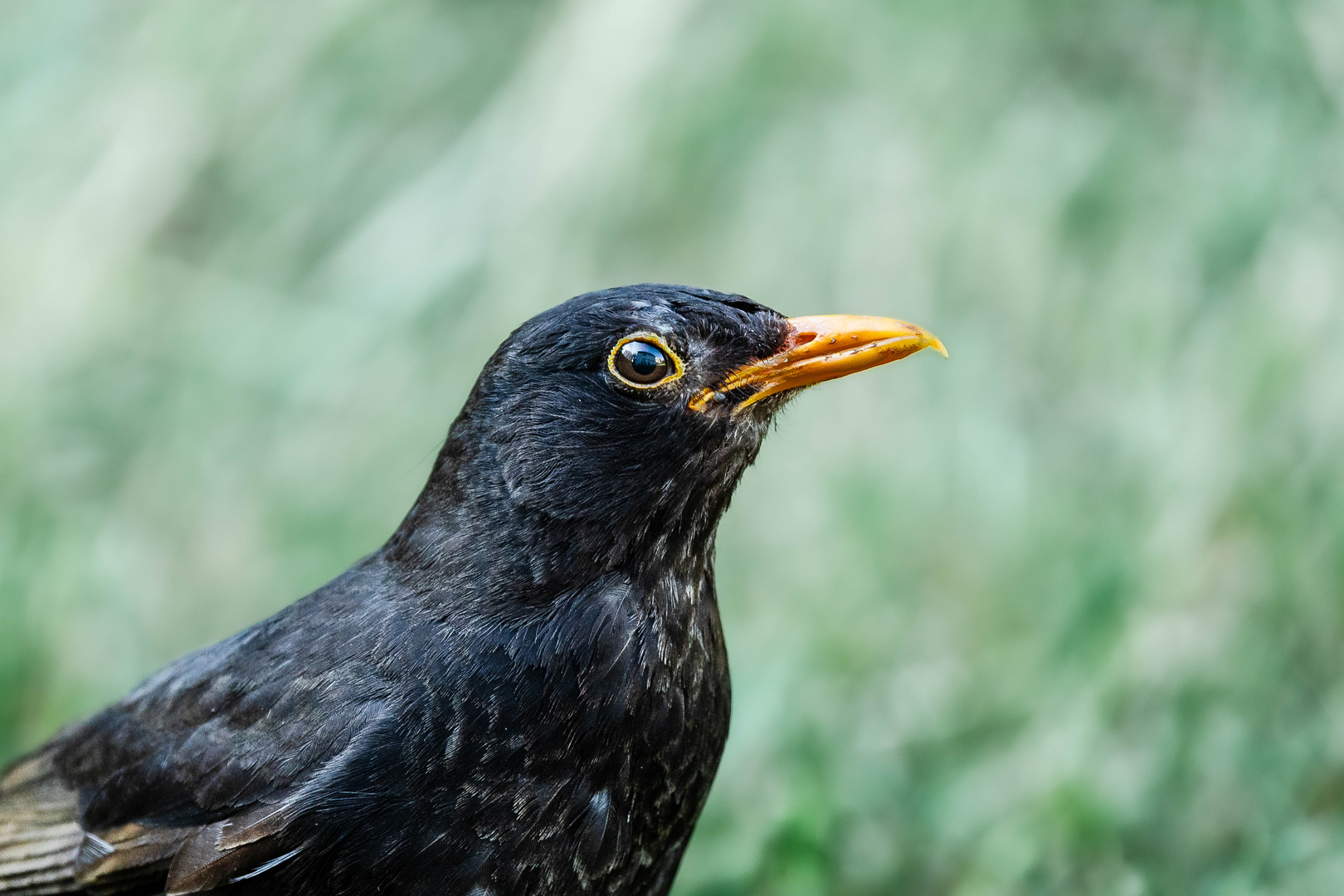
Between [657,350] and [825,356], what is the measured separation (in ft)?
1.16

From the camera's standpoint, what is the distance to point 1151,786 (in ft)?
12.8

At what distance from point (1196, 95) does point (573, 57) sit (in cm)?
272

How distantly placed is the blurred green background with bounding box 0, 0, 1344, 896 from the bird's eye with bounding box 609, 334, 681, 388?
155 cm

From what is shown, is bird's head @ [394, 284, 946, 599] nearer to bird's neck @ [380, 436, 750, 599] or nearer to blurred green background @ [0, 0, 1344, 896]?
bird's neck @ [380, 436, 750, 599]

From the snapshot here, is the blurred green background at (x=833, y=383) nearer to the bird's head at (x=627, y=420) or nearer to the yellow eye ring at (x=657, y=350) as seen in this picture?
the bird's head at (x=627, y=420)

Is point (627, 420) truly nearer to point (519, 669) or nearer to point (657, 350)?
point (657, 350)

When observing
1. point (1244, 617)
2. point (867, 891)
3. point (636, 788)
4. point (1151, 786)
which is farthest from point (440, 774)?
point (1244, 617)

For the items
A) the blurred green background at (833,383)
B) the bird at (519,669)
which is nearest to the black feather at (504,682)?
the bird at (519,669)

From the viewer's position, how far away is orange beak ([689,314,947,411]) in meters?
2.91

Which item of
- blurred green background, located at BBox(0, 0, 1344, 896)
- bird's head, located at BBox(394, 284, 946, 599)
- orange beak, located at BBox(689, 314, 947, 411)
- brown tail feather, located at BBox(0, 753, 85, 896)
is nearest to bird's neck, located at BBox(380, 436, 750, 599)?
bird's head, located at BBox(394, 284, 946, 599)

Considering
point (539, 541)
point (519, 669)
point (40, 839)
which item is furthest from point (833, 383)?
point (40, 839)

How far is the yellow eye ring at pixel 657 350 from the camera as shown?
289 centimetres

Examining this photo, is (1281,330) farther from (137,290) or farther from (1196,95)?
(137,290)

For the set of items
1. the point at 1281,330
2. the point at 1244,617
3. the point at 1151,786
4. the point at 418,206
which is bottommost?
the point at 1151,786
